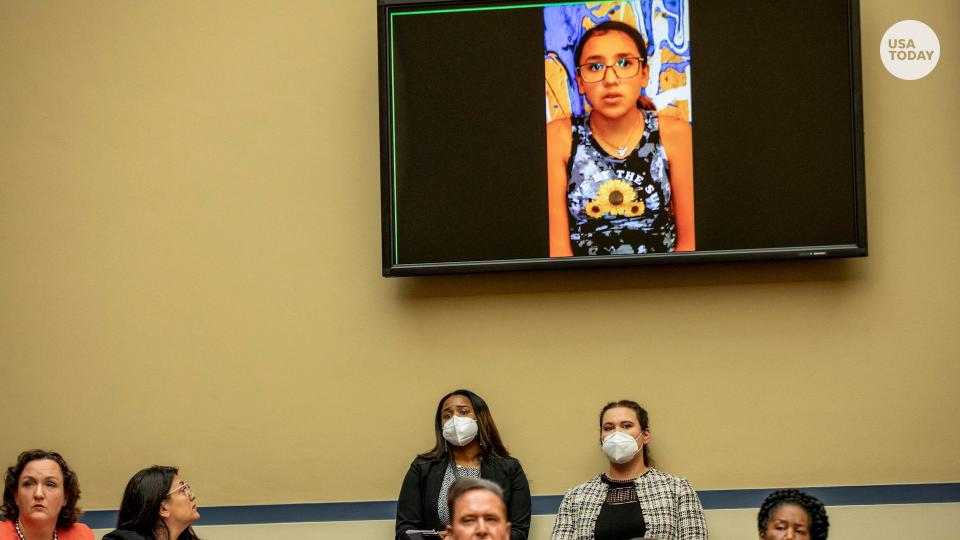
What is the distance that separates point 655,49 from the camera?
497 cm

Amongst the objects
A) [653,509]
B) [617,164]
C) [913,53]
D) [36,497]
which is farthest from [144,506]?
[913,53]

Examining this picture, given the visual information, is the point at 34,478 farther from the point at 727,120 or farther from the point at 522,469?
the point at 727,120

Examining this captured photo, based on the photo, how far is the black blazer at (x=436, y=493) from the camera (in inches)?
186

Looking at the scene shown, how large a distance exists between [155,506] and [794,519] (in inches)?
85.3

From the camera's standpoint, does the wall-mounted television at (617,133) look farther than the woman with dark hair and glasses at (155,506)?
Yes

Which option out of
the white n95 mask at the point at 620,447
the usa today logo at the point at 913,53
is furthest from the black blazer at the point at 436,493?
the usa today logo at the point at 913,53

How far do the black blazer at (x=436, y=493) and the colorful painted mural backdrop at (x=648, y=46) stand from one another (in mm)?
1516

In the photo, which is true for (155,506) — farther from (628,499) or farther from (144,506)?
(628,499)

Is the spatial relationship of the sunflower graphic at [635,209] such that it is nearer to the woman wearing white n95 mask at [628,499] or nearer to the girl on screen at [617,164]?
the girl on screen at [617,164]

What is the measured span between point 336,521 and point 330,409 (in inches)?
19.0

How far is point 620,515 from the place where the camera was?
4527mm

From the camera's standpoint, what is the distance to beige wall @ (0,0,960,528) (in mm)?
4922

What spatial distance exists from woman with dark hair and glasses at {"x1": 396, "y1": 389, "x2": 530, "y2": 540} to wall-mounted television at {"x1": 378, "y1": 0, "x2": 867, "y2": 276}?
0.61 meters

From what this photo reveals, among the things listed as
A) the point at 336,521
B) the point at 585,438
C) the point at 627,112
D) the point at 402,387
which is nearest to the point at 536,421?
the point at 585,438
